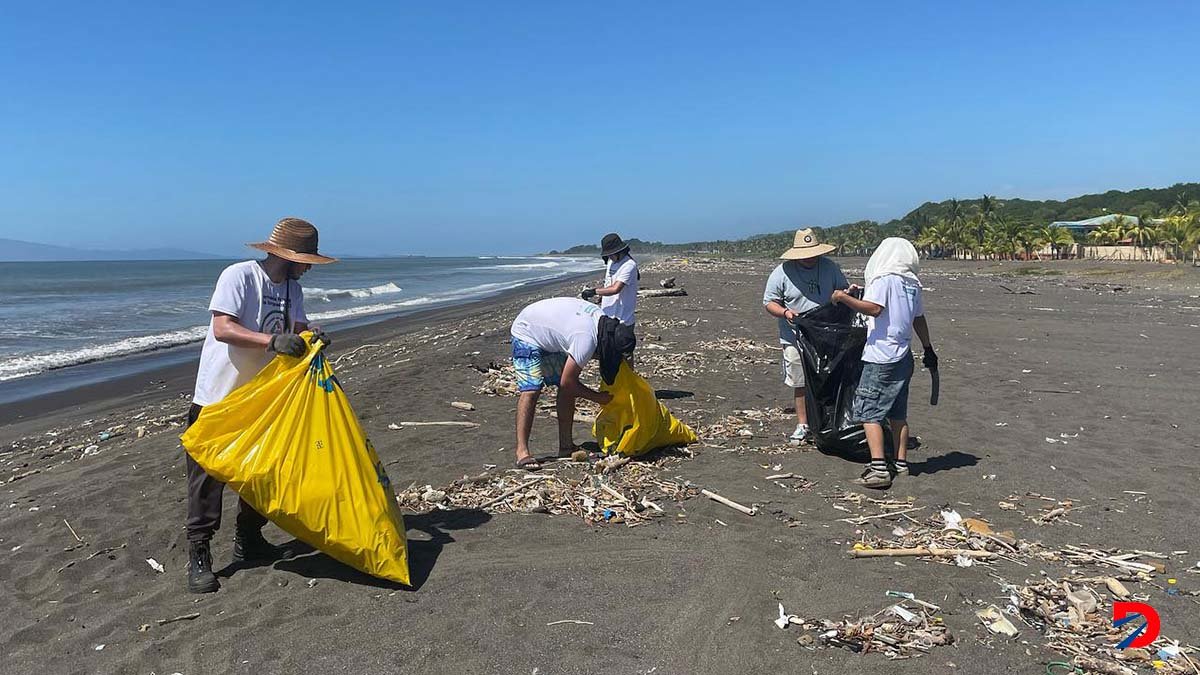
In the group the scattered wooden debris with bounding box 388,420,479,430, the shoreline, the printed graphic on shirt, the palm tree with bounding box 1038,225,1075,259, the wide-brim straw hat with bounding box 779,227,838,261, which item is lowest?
the shoreline

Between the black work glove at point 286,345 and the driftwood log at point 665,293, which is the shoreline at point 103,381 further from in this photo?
the driftwood log at point 665,293

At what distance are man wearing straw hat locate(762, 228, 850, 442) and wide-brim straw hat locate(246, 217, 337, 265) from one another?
3776mm

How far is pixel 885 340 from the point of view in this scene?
206 inches

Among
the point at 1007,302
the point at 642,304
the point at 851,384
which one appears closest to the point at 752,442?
the point at 851,384

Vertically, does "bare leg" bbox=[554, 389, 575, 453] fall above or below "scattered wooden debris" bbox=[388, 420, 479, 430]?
above

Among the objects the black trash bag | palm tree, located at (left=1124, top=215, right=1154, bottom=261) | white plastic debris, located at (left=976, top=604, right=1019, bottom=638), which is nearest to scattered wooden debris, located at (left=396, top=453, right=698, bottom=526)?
the black trash bag

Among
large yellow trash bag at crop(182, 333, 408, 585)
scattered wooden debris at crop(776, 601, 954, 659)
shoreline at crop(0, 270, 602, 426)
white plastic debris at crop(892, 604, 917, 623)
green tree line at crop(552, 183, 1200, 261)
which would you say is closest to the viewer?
scattered wooden debris at crop(776, 601, 954, 659)

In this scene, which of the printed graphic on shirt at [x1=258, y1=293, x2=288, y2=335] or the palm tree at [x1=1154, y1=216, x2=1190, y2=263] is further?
the palm tree at [x1=1154, y1=216, x2=1190, y2=263]

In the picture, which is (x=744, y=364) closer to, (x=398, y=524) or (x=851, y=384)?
(x=851, y=384)

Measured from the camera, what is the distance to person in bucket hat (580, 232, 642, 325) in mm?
7398

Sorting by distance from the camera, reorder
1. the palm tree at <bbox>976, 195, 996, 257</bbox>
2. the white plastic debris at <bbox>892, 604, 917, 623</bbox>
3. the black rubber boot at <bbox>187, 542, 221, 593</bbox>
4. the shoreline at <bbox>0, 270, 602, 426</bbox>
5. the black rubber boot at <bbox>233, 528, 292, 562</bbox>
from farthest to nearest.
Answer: the palm tree at <bbox>976, 195, 996, 257</bbox> → the shoreline at <bbox>0, 270, 602, 426</bbox> → the black rubber boot at <bbox>233, 528, 292, 562</bbox> → the black rubber boot at <bbox>187, 542, 221, 593</bbox> → the white plastic debris at <bbox>892, 604, 917, 623</bbox>

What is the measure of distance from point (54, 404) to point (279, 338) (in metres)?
10.0

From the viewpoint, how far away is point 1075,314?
17.6 m

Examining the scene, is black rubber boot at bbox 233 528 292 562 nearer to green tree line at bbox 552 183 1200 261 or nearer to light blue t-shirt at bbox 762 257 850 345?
light blue t-shirt at bbox 762 257 850 345
